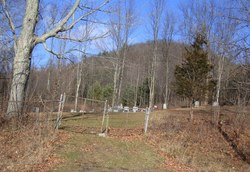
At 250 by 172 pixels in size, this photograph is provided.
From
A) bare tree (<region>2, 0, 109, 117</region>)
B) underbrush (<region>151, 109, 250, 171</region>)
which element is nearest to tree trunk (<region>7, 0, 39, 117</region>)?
bare tree (<region>2, 0, 109, 117</region>)

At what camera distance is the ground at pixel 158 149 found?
863 cm

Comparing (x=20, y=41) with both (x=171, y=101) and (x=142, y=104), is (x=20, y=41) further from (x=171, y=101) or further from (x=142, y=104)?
(x=171, y=101)

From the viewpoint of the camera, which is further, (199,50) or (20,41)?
(199,50)

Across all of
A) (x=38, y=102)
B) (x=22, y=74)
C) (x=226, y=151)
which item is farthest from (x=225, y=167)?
(x=22, y=74)

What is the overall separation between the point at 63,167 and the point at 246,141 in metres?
11.8

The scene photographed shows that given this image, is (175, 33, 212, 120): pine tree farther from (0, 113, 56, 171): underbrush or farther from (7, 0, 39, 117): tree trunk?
(0, 113, 56, 171): underbrush

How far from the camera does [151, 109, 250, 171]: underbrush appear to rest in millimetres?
11875

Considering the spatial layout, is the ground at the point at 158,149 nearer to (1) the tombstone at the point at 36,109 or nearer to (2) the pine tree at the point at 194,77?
(1) the tombstone at the point at 36,109

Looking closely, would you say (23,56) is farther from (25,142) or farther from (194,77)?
(194,77)

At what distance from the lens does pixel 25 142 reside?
28.5 feet

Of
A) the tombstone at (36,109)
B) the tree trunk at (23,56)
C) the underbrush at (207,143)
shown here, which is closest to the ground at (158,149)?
the underbrush at (207,143)

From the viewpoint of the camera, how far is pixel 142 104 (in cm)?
5609

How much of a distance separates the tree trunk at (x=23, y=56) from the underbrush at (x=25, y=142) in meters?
0.98

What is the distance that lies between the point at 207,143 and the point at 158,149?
448 centimetres
